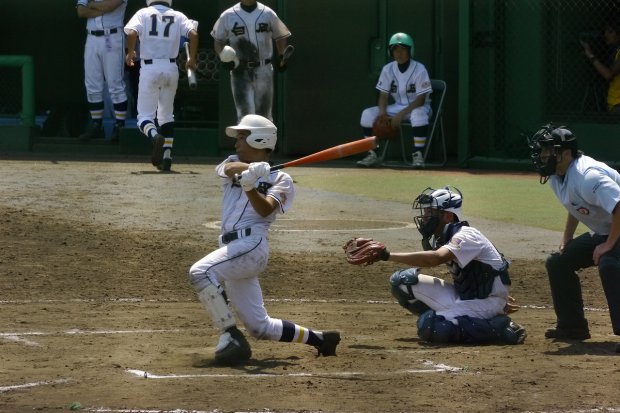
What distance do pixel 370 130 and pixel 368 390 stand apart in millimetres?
9827

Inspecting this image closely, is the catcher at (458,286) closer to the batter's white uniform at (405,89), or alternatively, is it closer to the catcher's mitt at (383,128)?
the catcher's mitt at (383,128)

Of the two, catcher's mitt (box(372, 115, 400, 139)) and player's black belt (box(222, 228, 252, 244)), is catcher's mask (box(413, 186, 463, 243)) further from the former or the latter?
catcher's mitt (box(372, 115, 400, 139))

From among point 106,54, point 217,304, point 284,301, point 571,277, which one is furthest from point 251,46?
point 217,304

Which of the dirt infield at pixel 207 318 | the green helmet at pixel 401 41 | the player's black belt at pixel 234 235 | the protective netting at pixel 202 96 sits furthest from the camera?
the protective netting at pixel 202 96

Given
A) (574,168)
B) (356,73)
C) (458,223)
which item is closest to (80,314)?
(458,223)

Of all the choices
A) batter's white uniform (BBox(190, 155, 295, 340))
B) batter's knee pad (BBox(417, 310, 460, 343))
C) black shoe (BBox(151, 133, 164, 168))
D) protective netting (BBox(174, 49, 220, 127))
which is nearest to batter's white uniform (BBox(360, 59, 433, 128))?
black shoe (BBox(151, 133, 164, 168))

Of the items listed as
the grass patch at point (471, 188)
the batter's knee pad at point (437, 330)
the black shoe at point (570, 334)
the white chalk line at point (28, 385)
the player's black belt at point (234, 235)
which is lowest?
the grass patch at point (471, 188)

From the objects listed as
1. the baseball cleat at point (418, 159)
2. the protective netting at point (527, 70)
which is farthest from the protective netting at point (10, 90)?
the protective netting at point (527, 70)

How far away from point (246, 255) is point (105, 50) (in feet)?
32.6

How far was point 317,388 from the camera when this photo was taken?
6.20 meters

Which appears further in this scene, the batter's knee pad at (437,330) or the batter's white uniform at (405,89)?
the batter's white uniform at (405,89)

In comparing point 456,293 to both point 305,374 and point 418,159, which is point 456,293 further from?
point 418,159

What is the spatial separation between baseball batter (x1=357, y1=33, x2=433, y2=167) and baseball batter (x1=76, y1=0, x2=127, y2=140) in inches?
122

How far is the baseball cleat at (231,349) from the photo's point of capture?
673 centimetres
